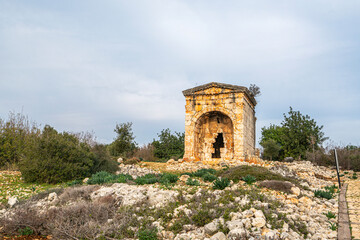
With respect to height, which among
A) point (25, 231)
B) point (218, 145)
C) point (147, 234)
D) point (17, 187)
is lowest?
point (25, 231)

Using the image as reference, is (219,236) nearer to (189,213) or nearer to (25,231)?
(189,213)

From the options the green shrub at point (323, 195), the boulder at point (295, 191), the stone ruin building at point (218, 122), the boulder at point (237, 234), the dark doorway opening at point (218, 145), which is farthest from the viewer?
the dark doorway opening at point (218, 145)

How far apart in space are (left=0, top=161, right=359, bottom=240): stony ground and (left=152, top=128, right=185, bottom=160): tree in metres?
21.3

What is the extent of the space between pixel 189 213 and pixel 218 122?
1313cm

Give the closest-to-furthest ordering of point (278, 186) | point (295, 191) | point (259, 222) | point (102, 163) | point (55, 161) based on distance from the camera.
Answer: point (259, 222), point (295, 191), point (278, 186), point (55, 161), point (102, 163)

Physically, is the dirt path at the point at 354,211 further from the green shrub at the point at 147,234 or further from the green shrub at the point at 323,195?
the green shrub at the point at 147,234

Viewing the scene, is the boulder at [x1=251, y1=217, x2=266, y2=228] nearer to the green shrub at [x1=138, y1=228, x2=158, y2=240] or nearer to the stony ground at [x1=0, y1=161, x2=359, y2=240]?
the stony ground at [x1=0, y1=161, x2=359, y2=240]

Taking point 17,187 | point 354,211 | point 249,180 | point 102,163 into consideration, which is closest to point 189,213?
point 249,180

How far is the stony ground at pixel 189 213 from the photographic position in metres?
5.41

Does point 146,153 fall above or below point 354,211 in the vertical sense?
above

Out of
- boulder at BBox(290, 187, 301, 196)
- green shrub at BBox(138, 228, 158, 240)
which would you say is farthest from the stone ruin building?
green shrub at BBox(138, 228, 158, 240)

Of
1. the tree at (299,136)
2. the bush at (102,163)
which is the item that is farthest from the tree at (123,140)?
the tree at (299,136)

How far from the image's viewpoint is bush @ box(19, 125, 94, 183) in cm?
1155

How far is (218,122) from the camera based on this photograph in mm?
18844
